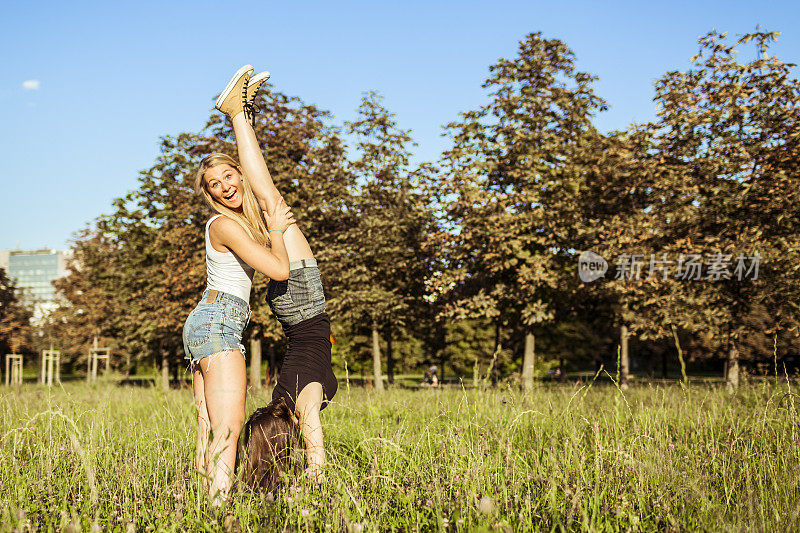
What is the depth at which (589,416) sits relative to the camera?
5.70 metres

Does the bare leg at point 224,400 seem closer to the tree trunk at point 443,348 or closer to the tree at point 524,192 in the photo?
the tree at point 524,192

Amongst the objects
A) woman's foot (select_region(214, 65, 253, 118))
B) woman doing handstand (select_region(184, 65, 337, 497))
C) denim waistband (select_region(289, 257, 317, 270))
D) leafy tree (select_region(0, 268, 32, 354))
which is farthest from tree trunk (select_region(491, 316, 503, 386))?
leafy tree (select_region(0, 268, 32, 354))

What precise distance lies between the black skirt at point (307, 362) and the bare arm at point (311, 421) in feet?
0.14

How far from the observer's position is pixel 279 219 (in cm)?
307

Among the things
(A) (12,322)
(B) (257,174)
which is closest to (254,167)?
(B) (257,174)

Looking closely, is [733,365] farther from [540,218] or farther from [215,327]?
[215,327]

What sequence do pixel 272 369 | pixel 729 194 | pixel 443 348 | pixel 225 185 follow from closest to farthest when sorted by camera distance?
pixel 225 185 < pixel 729 194 < pixel 272 369 < pixel 443 348

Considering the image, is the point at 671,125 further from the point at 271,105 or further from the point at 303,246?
the point at 303,246

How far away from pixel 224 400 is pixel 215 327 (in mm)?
376

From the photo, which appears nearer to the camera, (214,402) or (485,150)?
(214,402)

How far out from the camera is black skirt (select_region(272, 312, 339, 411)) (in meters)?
3.26

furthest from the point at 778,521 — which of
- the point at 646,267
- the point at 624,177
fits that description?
the point at 624,177

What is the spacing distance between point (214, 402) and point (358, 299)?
16934 mm

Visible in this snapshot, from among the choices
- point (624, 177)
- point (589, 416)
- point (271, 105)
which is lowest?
point (589, 416)
